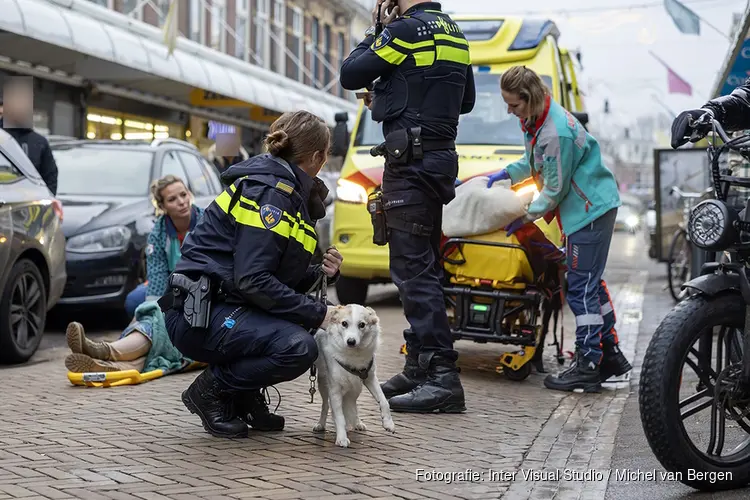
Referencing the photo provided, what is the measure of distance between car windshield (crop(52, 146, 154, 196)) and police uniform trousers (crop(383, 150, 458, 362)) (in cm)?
482

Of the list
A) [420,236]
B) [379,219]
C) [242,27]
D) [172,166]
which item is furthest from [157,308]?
[242,27]

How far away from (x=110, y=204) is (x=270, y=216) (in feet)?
18.0

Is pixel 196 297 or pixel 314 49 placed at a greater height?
pixel 314 49

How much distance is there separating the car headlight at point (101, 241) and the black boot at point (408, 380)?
158 inches

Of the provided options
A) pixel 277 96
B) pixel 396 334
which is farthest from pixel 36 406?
pixel 277 96

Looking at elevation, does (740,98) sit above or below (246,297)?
above

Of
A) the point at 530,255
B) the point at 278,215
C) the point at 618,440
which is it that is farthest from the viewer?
the point at 530,255

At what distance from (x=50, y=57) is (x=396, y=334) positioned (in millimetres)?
9728

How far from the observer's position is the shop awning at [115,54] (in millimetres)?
15570

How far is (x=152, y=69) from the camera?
Answer: 19.3 metres

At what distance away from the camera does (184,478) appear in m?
4.74

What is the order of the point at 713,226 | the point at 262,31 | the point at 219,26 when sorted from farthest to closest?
1. the point at 262,31
2. the point at 219,26
3. the point at 713,226

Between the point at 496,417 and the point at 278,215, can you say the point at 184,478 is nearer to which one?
the point at 278,215

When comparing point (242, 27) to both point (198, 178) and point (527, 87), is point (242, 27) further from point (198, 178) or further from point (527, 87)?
point (527, 87)
